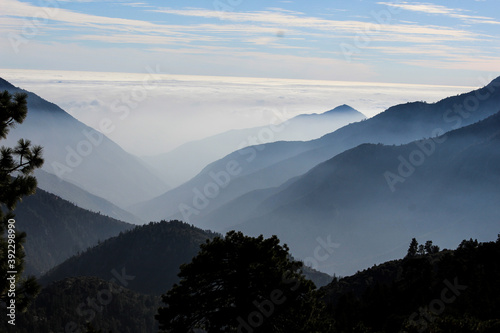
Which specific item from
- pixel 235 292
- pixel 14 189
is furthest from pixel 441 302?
pixel 14 189

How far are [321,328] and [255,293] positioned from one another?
14.5 feet

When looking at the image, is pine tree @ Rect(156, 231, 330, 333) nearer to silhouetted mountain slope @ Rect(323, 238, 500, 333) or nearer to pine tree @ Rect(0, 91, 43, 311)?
silhouetted mountain slope @ Rect(323, 238, 500, 333)

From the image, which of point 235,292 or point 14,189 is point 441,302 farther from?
point 14,189

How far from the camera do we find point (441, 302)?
5341 cm

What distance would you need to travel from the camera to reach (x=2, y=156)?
26125 mm

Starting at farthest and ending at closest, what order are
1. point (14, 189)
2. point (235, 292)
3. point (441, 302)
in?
point (441, 302) → point (235, 292) → point (14, 189)

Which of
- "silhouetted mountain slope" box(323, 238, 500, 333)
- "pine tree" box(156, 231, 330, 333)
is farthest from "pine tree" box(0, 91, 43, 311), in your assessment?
"silhouetted mountain slope" box(323, 238, 500, 333)

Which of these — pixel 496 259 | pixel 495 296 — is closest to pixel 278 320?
pixel 495 296

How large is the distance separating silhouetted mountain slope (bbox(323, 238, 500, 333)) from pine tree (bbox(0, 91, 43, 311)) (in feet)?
78.6

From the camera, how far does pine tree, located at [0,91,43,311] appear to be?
25.6 m

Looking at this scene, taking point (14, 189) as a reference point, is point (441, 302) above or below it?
below

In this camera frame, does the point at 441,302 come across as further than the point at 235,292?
Yes

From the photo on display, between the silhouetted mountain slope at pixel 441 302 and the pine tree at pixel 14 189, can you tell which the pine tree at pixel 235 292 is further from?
the pine tree at pixel 14 189

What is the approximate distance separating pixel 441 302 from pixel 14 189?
4313 centimetres
